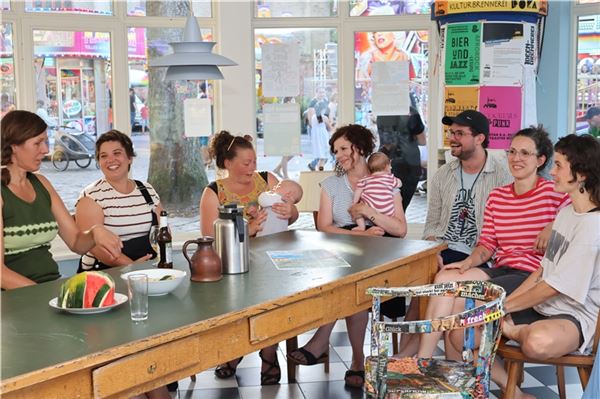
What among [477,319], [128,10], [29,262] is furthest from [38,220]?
[128,10]

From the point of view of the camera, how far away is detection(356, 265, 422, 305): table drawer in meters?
3.06

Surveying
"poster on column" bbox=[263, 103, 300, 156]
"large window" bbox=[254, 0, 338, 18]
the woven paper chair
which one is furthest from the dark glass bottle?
"large window" bbox=[254, 0, 338, 18]

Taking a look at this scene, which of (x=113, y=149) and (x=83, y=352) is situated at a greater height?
(x=113, y=149)

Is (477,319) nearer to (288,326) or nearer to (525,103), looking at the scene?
(288,326)

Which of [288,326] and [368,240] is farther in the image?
[368,240]

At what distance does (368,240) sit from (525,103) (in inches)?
72.0

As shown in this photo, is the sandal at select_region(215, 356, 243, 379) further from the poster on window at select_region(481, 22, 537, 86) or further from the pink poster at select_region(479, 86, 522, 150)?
the poster on window at select_region(481, 22, 537, 86)

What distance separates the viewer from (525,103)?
195 inches

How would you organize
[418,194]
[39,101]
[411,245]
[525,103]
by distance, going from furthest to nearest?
1. [418,194]
2. [39,101]
3. [525,103]
4. [411,245]

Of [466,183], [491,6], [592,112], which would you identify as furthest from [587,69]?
[466,183]

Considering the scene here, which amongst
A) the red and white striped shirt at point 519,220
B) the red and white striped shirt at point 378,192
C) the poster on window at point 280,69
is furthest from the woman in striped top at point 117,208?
the poster on window at point 280,69

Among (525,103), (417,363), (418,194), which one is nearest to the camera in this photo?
(417,363)

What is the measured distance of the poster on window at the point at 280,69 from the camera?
226 inches

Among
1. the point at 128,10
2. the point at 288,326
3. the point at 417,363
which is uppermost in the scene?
the point at 128,10
